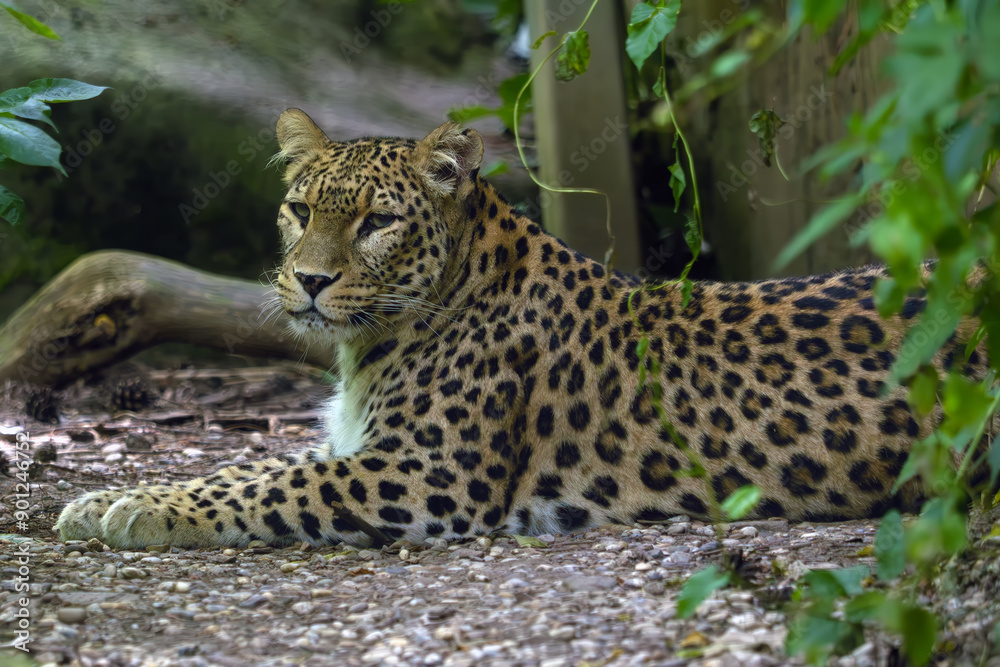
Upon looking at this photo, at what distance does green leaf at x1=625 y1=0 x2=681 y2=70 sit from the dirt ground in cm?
181

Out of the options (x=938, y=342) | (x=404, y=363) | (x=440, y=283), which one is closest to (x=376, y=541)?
(x=404, y=363)

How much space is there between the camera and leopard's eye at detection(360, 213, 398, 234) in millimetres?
5371

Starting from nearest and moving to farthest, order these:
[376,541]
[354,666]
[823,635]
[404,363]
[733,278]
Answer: [823,635], [354,666], [376,541], [404,363], [733,278]

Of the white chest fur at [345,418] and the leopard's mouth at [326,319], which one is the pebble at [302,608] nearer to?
the white chest fur at [345,418]

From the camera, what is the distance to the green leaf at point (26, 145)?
3557 mm

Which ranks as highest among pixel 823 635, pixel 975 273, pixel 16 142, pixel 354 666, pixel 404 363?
pixel 16 142

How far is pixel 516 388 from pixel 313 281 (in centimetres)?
121

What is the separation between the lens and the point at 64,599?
3.74 m

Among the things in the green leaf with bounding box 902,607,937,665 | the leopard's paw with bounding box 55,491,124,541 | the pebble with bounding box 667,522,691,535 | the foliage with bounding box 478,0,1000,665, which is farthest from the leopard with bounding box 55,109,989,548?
the green leaf with bounding box 902,607,937,665

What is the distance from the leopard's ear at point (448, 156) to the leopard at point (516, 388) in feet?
0.04

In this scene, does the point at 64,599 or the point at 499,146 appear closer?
the point at 64,599

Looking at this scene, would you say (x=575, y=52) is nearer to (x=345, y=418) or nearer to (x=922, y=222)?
(x=922, y=222)

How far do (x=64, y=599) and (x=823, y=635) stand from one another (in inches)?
110

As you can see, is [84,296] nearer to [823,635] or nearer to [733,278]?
[733,278]
